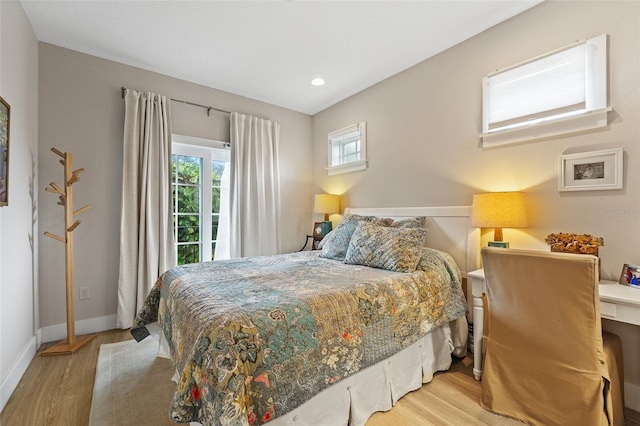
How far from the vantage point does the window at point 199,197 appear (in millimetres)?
3363

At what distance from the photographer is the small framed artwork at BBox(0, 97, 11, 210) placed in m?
1.73

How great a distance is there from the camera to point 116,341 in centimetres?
260

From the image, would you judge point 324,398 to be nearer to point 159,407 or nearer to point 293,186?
point 159,407

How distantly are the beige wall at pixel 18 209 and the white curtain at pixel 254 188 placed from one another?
1774 millimetres

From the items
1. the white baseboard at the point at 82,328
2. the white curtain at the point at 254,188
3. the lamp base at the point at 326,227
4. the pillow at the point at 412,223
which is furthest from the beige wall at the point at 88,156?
the pillow at the point at 412,223

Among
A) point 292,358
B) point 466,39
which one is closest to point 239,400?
point 292,358

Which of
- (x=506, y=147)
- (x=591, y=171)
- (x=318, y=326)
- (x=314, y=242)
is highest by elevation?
(x=506, y=147)

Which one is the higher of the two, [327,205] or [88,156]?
[88,156]

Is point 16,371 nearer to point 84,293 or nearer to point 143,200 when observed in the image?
point 84,293

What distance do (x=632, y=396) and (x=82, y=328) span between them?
14.0ft

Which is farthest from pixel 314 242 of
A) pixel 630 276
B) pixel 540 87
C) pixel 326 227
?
pixel 630 276

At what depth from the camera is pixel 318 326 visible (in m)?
1.37

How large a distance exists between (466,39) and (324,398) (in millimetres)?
2979

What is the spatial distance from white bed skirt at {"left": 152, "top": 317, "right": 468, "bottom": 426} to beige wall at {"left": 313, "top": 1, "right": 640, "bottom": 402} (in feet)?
3.08
